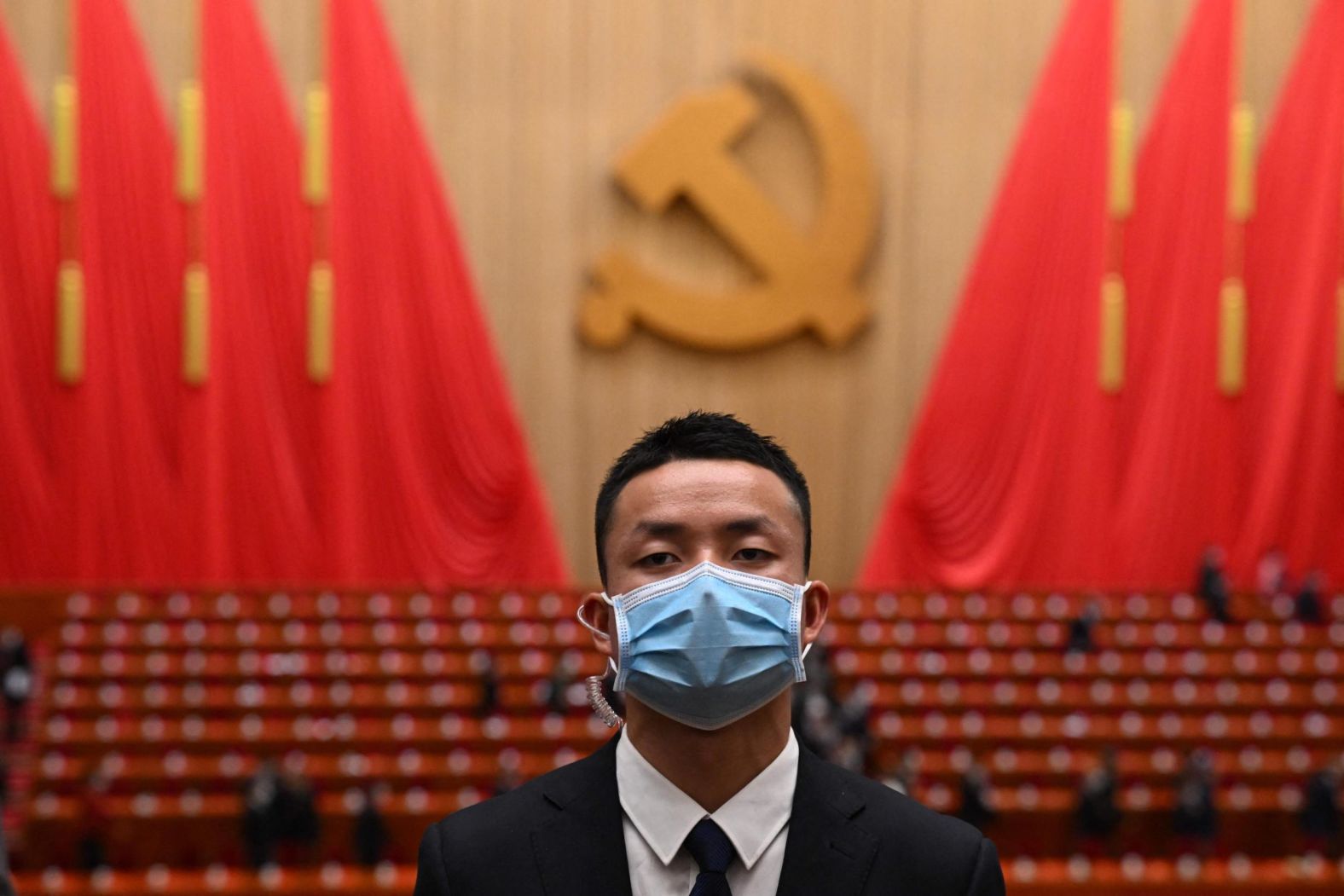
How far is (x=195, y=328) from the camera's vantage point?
10047 mm

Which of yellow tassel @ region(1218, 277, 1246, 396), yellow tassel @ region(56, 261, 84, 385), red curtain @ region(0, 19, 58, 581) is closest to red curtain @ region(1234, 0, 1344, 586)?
yellow tassel @ region(1218, 277, 1246, 396)

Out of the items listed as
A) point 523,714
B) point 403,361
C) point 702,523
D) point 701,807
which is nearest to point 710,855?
point 701,807

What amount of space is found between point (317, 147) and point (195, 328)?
1.43 metres

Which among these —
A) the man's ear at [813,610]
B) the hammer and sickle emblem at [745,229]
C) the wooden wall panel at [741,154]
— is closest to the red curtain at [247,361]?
the wooden wall panel at [741,154]

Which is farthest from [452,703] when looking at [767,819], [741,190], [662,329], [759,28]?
[767,819]

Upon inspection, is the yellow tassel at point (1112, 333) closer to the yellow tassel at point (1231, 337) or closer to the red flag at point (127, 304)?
the yellow tassel at point (1231, 337)

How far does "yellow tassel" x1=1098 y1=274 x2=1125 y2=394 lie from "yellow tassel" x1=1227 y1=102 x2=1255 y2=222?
0.92m

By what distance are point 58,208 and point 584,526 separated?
4029mm

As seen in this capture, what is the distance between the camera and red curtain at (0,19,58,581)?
9867mm

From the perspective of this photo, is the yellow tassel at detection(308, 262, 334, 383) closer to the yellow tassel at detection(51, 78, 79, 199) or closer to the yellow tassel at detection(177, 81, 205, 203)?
the yellow tassel at detection(177, 81, 205, 203)

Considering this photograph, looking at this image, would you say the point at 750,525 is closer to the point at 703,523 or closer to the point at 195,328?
the point at 703,523

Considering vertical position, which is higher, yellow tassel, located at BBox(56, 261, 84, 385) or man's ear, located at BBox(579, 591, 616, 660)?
man's ear, located at BBox(579, 591, 616, 660)

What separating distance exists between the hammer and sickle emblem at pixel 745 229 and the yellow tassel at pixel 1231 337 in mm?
2382

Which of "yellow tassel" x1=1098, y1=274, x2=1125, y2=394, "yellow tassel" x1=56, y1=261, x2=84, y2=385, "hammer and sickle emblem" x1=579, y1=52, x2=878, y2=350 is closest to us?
"yellow tassel" x1=56, y1=261, x2=84, y2=385
